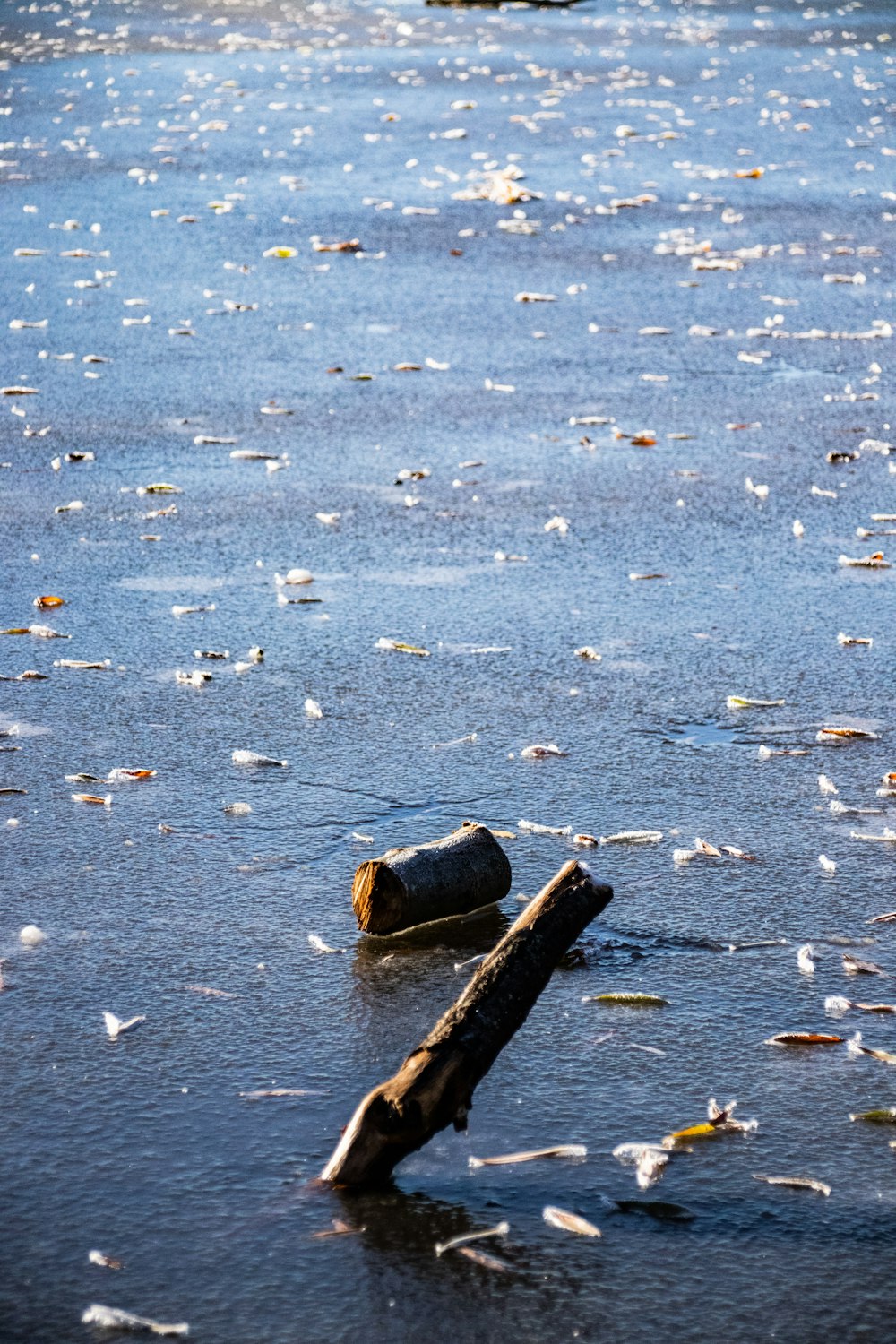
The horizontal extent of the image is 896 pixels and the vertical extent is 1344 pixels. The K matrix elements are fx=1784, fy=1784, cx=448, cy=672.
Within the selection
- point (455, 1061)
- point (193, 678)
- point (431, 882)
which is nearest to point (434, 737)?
point (193, 678)

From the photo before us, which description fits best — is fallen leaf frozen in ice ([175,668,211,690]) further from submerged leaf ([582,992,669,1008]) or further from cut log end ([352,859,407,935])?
submerged leaf ([582,992,669,1008])

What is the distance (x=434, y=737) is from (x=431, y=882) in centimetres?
115

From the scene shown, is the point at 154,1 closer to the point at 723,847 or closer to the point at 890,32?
the point at 890,32

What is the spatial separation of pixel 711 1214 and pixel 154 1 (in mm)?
35863

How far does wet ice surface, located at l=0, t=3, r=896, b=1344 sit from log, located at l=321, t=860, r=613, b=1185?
0.09 m

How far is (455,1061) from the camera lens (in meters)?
3.25

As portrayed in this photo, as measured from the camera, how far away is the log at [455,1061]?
3.21m

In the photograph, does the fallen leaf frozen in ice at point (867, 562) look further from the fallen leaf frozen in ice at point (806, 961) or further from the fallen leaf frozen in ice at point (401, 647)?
the fallen leaf frozen in ice at point (806, 961)

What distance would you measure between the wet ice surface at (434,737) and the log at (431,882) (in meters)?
0.07

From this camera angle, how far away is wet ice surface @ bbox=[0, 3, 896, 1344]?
10.3 ft

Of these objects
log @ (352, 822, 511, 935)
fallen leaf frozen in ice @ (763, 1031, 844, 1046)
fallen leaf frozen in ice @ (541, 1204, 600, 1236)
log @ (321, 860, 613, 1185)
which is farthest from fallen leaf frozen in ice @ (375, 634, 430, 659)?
fallen leaf frozen in ice @ (541, 1204, 600, 1236)

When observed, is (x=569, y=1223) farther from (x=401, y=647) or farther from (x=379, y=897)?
(x=401, y=647)

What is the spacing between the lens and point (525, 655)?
239 inches

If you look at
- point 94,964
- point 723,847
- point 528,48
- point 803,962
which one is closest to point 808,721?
point 723,847
